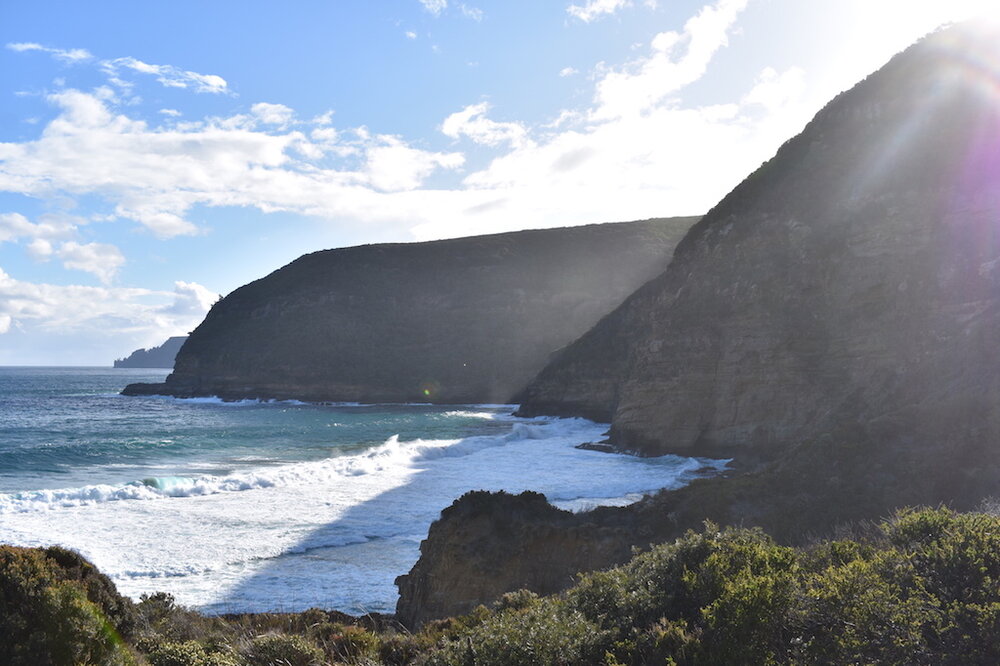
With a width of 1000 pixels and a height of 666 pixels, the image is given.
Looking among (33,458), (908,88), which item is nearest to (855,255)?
(908,88)

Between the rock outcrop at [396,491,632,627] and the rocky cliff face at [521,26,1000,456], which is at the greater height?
the rocky cliff face at [521,26,1000,456]

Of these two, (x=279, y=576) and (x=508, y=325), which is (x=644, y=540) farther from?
(x=508, y=325)

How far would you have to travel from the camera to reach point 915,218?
68.1 feet

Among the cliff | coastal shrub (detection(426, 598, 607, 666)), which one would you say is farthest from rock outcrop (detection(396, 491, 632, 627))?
coastal shrub (detection(426, 598, 607, 666))

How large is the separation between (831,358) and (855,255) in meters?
3.73

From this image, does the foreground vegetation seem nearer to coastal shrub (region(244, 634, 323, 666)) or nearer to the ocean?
coastal shrub (region(244, 634, 323, 666))

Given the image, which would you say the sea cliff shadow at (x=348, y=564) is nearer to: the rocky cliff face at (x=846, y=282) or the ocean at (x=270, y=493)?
the ocean at (x=270, y=493)

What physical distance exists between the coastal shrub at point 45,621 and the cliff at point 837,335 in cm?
564

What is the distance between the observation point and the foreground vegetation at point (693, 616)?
378 cm

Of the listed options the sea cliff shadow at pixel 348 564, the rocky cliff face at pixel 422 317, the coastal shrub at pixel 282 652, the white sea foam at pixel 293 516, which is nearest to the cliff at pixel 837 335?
the sea cliff shadow at pixel 348 564

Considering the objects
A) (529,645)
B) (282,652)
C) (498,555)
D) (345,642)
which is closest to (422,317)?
(498,555)

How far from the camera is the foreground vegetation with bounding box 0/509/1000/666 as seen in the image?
149 inches

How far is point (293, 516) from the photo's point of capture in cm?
1788

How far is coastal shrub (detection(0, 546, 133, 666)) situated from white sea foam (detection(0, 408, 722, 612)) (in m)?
6.46
